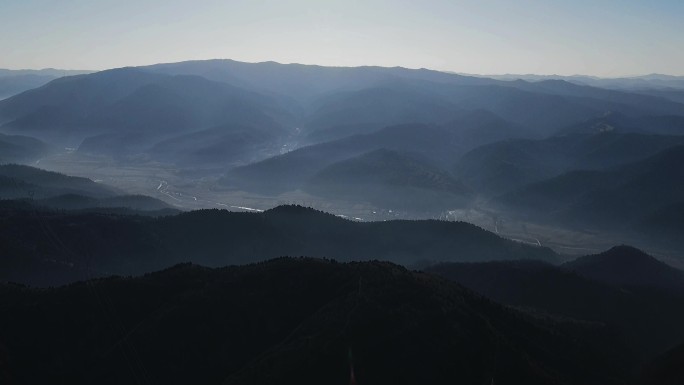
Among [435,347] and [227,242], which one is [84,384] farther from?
[227,242]

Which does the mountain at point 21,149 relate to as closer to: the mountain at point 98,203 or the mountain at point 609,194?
the mountain at point 98,203

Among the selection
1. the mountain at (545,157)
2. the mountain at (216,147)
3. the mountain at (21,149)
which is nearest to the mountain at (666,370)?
the mountain at (545,157)

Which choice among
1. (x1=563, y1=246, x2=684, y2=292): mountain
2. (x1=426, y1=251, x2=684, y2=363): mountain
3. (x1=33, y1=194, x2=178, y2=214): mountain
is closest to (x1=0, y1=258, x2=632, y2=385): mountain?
(x1=426, y1=251, x2=684, y2=363): mountain

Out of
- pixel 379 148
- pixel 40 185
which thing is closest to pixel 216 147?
pixel 379 148

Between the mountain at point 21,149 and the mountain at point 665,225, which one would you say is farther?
the mountain at point 21,149

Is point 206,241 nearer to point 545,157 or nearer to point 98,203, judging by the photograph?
point 98,203

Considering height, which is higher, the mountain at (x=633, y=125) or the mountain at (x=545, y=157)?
the mountain at (x=633, y=125)
